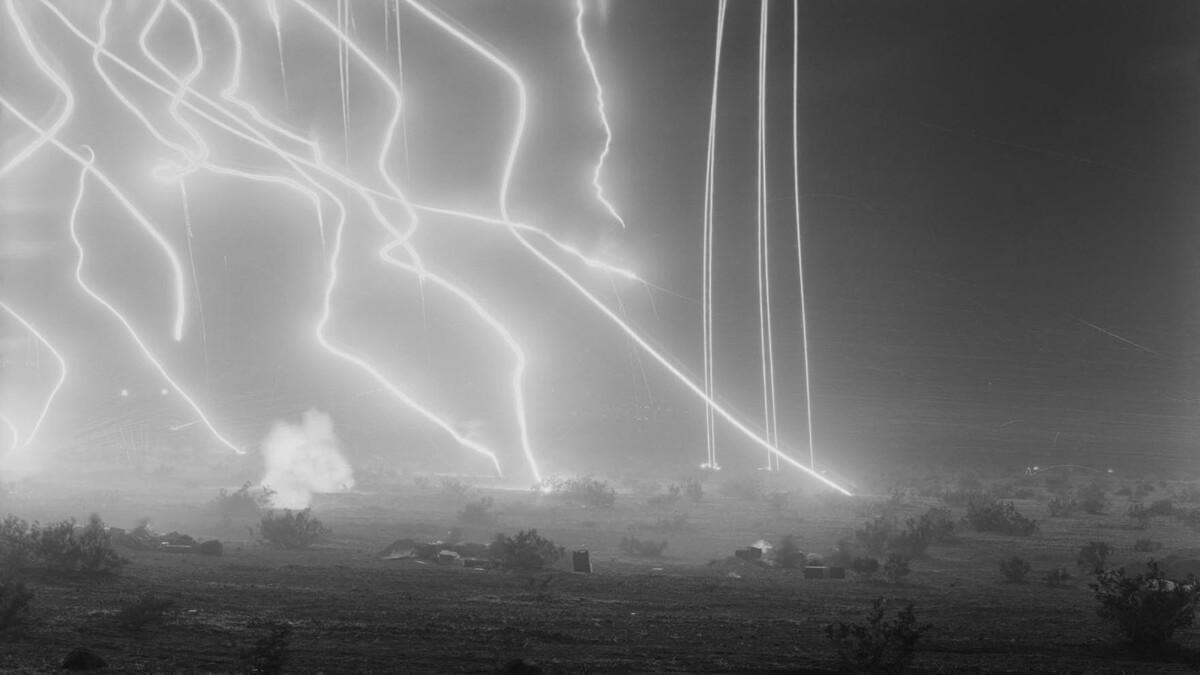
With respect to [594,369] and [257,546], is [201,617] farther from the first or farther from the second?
[594,369]

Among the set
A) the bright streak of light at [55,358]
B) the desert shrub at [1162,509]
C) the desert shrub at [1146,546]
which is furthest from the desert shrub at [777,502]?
the bright streak of light at [55,358]

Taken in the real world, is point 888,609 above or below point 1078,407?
below

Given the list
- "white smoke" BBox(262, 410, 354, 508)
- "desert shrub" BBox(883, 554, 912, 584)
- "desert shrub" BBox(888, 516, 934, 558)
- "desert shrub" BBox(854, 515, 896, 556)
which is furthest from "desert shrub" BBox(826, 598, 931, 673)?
"white smoke" BBox(262, 410, 354, 508)

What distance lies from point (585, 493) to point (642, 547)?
8787 mm

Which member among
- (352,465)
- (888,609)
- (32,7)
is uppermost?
(32,7)

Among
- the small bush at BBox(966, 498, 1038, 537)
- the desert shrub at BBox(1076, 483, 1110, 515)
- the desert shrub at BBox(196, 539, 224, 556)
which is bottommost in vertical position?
the desert shrub at BBox(196, 539, 224, 556)

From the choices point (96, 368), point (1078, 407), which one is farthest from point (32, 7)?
point (1078, 407)

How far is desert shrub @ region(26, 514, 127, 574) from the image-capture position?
11.5 m

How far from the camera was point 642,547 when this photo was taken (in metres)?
16.0

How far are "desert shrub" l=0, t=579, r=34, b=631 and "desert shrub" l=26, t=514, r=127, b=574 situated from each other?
257cm

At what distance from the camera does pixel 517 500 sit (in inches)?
971

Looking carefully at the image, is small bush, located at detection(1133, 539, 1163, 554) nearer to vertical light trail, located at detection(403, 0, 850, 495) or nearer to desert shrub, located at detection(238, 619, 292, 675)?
desert shrub, located at detection(238, 619, 292, 675)

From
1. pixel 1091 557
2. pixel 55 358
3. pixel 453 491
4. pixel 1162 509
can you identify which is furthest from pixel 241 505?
pixel 55 358

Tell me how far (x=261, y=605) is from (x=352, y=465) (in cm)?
2382
